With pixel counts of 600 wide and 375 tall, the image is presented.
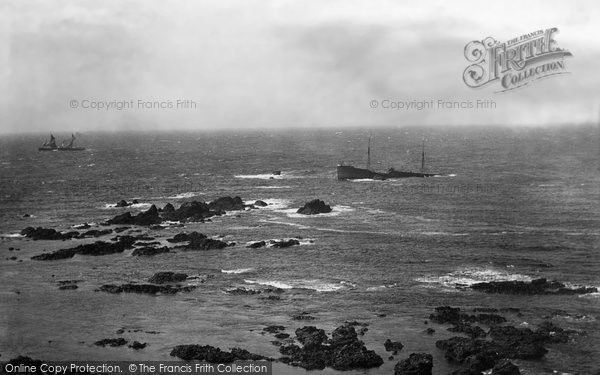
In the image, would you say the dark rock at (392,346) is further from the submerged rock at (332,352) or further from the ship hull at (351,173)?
the ship hull at (351,173)

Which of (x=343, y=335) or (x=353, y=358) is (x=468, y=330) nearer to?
(x=343, y=335)

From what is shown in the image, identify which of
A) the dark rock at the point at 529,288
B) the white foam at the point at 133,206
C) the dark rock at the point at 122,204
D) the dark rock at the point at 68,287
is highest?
the dark rock at the point at 122,204

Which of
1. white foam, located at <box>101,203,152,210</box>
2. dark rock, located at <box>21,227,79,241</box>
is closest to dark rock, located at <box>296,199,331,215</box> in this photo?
white foam, located at <box>101,203,152,210</box>

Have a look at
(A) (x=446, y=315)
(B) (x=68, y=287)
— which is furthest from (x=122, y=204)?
(A) (x=446, y=315)

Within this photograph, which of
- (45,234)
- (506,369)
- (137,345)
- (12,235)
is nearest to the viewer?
(506,369)

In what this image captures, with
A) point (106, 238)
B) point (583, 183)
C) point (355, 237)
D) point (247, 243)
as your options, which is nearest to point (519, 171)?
point (583, 183)

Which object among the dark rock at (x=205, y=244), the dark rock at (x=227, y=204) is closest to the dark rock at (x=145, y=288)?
the dark rock at (x=205, y=244)
